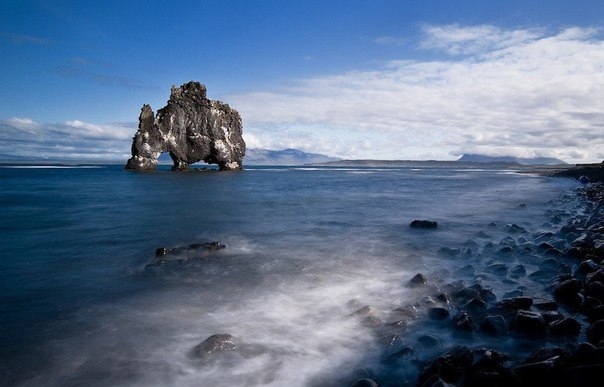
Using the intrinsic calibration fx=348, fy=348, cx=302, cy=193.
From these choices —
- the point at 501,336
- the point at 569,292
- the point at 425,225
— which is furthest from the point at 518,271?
the point at 425,225

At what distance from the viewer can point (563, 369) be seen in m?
3.71

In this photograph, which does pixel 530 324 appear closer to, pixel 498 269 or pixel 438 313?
pixel 438 313

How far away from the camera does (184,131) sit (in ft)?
249

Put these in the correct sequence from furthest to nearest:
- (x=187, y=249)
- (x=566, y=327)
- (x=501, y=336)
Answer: (x=187, y=249), (x=501, y=336), (x=566, y=327)

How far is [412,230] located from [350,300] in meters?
8.33

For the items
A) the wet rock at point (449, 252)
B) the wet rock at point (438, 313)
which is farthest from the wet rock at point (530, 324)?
the wet rock at point (449, 252)

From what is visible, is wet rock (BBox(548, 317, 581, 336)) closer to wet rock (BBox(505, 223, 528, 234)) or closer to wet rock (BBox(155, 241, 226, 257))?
wet rock (BBox(155, 241, 226, 257))

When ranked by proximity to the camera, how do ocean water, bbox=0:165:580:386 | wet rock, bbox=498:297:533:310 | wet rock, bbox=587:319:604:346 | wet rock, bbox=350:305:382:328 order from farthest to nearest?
1. wet rock, bbox=498:297:533:310
2. wet rock, bbox=350:305:382:328
3. ocean water, bbox=0:165:580:386
4. wet rock, bbox=587:319:604:346

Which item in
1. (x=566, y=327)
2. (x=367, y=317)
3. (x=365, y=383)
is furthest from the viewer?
(x=367, y=317)

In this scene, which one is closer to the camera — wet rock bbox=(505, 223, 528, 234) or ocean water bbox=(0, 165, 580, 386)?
ocean water bbox=(0, 165, 580, 386)

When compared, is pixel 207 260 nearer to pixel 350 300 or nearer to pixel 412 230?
pixel 350 300

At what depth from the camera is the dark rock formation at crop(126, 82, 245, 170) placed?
73125 millimetres

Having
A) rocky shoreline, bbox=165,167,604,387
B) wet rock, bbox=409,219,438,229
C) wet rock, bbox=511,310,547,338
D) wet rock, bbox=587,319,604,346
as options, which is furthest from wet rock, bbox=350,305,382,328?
wet rock, bbox=409,219,438,229

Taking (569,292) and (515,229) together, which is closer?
(569,292)
